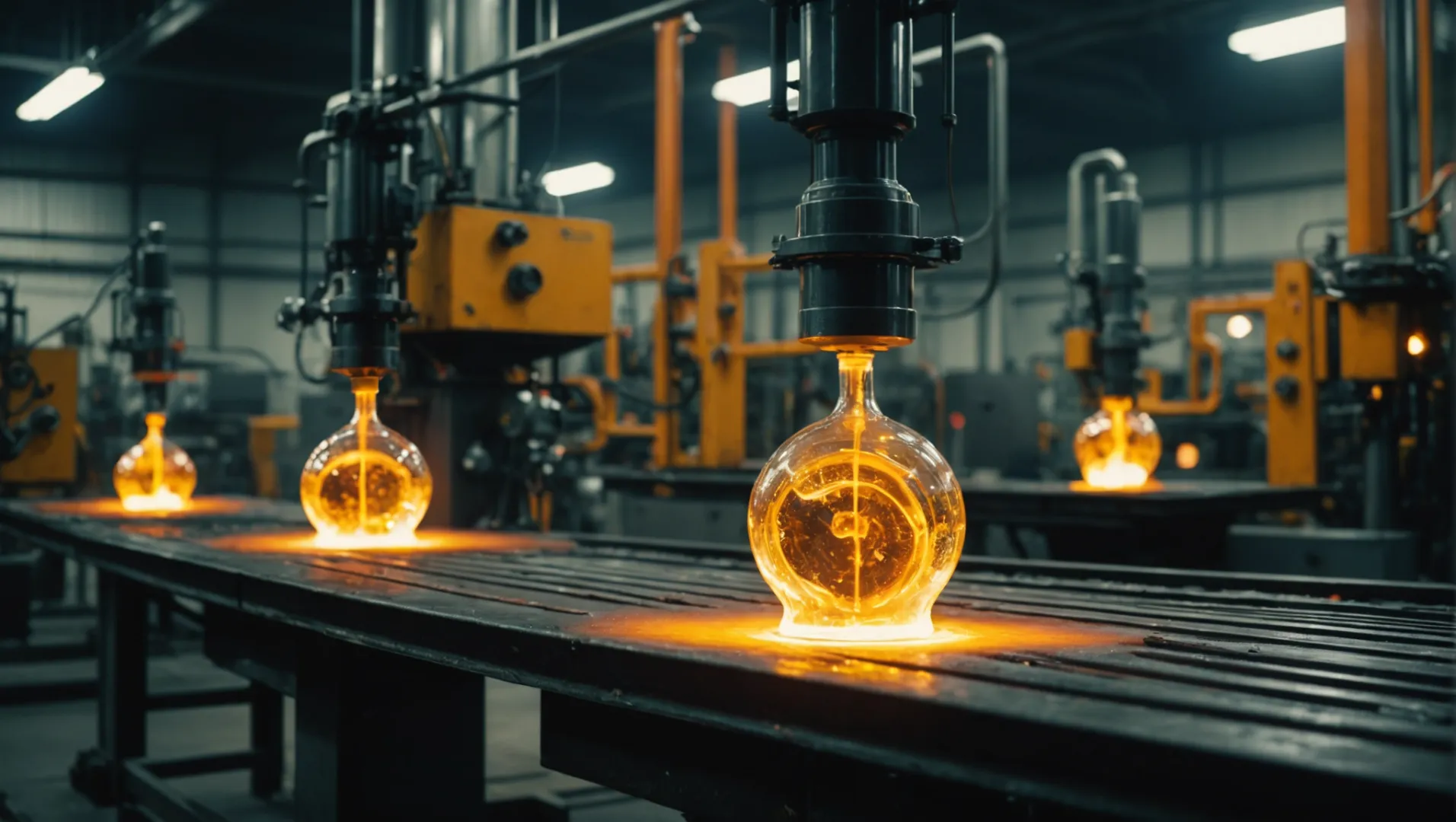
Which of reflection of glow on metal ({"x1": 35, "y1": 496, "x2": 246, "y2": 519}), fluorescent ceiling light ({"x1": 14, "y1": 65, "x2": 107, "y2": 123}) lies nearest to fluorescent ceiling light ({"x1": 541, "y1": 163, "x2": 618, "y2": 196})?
fluorescent ceiling light ({"x1": 14, "y1": 65, "x2": 107, "y2": 123})

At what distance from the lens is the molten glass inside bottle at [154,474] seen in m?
4.09

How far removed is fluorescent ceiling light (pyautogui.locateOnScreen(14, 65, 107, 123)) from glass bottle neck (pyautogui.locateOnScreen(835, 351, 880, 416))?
865 centimetres

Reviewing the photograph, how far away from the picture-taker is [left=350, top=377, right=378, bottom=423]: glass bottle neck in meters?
2.77

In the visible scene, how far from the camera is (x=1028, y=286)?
1459cm

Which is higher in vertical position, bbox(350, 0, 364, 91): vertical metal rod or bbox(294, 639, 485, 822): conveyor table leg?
bbox(350, 0, 364, 91): vertical metal rod

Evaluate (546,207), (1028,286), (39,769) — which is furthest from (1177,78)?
(39,769)

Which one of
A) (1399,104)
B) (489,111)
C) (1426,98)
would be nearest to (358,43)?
(489,111)

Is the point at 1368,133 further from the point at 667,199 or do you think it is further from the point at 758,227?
the point at 758,227

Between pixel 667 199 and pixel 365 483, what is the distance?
4847 mm

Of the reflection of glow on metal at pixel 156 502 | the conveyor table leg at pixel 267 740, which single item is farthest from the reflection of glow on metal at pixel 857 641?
the reflection of glow on metal at pixel 156 502

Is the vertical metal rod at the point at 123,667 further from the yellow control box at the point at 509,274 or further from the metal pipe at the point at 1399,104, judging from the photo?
the metal pipe at the point at 1399,104

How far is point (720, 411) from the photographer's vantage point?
Result: 686cm

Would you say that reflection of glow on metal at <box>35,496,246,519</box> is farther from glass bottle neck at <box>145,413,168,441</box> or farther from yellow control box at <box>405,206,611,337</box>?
yellow control box at <box>405,206,611,337</box>

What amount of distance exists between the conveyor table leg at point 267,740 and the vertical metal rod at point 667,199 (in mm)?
3296
